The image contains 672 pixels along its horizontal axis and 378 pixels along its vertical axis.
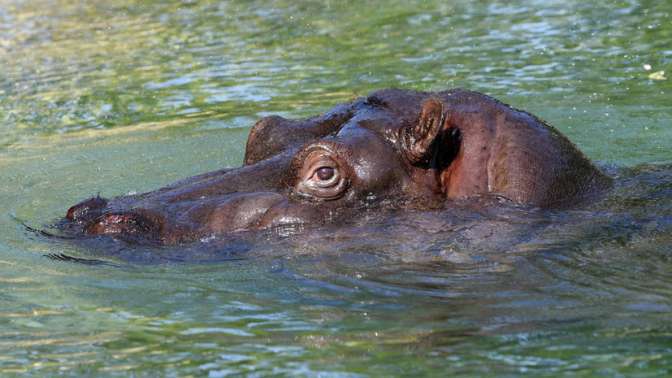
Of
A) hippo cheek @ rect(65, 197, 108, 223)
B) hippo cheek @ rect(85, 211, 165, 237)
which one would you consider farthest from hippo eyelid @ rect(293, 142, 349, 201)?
hippo cheek @ rect(65, 197, 108, 223)

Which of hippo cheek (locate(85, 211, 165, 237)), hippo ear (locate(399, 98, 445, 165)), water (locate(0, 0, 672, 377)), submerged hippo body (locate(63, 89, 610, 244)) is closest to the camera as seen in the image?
water (locate(0, 0, 672, 377))

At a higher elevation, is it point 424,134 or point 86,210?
point 424,134

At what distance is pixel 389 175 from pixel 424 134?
314 millimetres

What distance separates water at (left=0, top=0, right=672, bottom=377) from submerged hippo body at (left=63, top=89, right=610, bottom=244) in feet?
0.43

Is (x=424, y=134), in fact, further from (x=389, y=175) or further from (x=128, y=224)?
(x=128, y=224)

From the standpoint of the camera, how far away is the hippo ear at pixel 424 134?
613 cm

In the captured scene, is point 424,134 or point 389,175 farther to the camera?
point 389,175

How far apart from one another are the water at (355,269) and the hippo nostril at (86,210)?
23 cm

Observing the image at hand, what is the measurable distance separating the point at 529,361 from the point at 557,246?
146 cm

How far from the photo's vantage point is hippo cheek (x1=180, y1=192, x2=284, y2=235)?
6.41 m

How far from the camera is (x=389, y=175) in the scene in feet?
20.7


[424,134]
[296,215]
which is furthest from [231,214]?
[424,134]

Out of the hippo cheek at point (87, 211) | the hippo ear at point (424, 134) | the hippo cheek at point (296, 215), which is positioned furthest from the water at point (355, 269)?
the hippo ear at point (424, 134)

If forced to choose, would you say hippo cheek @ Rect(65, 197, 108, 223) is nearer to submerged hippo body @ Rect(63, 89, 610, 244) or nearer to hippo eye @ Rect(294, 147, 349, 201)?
submerged hippo body @ Rect(63, 89, 610, 244)
